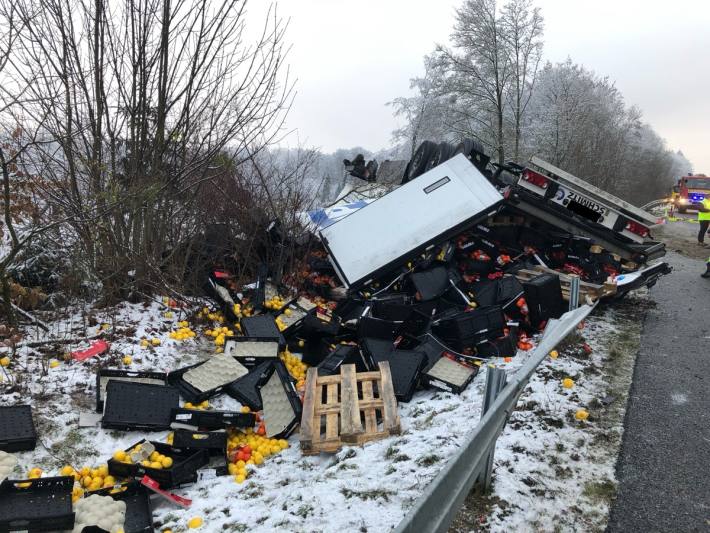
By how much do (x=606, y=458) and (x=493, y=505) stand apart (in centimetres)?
119

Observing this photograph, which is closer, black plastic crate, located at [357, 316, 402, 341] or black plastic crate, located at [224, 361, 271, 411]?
black plastic crate, located at [224, 361, 271, 411]

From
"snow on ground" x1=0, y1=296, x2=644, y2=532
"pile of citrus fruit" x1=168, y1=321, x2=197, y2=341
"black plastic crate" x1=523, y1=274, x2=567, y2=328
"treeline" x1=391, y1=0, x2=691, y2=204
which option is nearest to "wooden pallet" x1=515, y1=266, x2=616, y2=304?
"black plastic crate" x1=523, y1=274, x2=567, y2=328

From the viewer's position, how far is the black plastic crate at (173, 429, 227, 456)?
3.95 m

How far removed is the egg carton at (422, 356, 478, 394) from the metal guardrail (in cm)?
191

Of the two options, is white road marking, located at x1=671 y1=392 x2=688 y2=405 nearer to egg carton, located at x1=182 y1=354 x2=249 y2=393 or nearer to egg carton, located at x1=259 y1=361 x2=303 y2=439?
egg carton, located at x1=259 y1=361 x2=303 y2=439

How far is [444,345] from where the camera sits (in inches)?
225

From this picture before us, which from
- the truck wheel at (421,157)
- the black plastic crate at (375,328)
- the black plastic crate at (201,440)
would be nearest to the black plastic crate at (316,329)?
the black plastic crate at (375,328)

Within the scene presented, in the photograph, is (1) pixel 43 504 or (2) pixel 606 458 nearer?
(1) pixel 43 504

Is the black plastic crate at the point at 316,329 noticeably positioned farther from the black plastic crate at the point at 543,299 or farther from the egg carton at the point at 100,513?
the egg carton at the point at 100,513

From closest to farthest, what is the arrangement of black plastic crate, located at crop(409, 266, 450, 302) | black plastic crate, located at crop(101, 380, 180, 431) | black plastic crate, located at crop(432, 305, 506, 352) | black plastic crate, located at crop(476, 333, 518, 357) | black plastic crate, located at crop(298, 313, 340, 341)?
black plastic crate, located at crop(101, 380, 180, 431)
black plastic crate, located at crop(476, 333, 518, 357)
black plastic crate, located at crop(432, 305, 506, 352)
black plastic crate, located at crop(298, 313, 340, 341)
black plastic crate, located at crop(409, 266, 450, 302)

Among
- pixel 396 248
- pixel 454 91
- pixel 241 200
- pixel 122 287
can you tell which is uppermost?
pixel 454 91

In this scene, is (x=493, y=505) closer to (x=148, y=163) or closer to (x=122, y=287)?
(x=122, y=287)

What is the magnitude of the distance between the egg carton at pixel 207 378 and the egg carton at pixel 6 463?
1543 millimetres

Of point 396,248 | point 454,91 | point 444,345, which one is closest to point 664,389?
point 444,345
